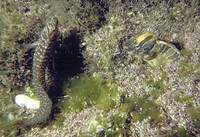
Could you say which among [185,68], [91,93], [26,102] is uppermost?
[26,102]

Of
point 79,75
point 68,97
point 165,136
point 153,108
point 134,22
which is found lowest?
point 165,136

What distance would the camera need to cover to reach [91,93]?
16.7 ft

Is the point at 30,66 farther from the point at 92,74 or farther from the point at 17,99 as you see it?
the point at 92,74

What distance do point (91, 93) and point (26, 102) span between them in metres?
1.60

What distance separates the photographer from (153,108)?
4527mm

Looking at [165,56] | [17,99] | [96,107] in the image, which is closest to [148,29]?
[165,56]

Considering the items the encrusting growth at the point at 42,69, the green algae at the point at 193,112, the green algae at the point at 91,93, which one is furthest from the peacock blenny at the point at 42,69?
the green algae at the point at 193,112

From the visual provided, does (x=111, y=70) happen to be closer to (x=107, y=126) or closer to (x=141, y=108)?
(x=141, y=108)

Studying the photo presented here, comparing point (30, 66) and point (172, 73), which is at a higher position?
point (30, 66)

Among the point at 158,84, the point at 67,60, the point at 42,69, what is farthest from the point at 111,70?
the point at 42,69

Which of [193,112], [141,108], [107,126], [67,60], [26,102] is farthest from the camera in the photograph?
[67,60]

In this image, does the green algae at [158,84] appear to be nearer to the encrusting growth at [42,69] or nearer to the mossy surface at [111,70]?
the mossy surface at [111,70]

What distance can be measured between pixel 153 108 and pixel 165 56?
1205 mm

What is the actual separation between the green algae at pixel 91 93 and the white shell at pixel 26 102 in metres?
0.68
